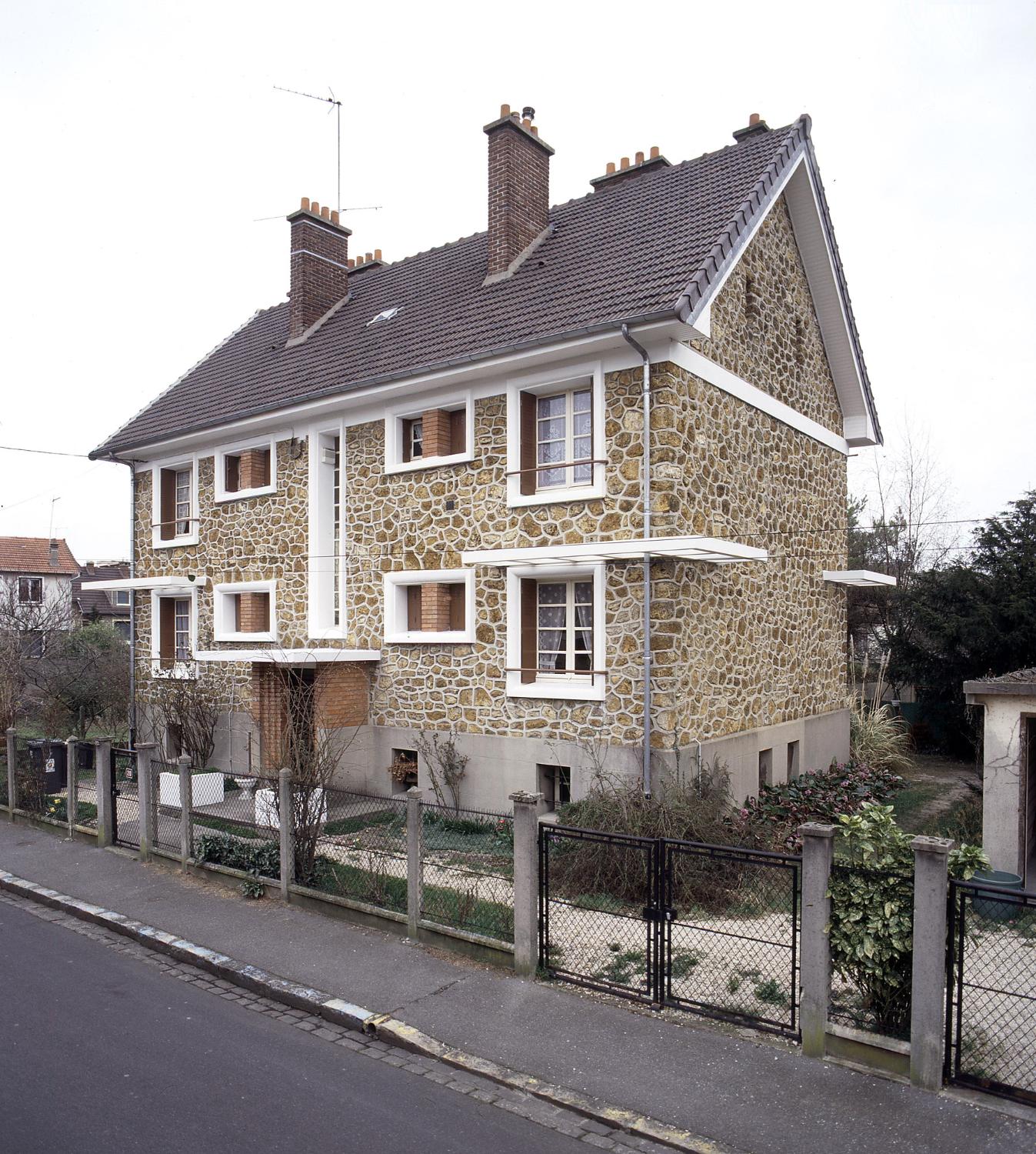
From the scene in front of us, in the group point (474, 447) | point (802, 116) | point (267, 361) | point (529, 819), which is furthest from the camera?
point (267, 361)

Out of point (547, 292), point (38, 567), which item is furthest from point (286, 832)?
point (38, 567)

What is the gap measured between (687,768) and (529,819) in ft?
16.5

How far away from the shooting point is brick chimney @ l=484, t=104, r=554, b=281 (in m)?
15.0

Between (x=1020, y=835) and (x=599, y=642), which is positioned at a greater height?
(x=599, y=642)

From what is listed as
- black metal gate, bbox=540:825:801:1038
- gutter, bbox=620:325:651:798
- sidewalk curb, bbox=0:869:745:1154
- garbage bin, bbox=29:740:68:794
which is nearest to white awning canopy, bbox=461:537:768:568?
gutter, bbox=620:325:651:798

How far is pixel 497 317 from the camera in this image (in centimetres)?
1364

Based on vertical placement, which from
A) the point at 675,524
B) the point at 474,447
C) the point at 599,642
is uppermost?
the point at 474,447

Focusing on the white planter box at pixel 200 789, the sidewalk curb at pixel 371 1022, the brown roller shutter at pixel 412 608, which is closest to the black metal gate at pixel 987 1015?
the sidewalk curb at pixel 371 1022

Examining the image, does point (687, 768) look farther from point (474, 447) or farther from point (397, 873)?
point (474, 447)

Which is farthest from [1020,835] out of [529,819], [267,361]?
[267,361]

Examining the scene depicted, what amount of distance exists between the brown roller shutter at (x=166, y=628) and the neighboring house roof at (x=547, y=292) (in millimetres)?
3305

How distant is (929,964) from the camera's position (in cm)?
529

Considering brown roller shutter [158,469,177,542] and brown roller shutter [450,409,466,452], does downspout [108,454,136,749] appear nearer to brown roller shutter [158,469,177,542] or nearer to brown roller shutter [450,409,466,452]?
brown roller shutter [158,469,177,542]

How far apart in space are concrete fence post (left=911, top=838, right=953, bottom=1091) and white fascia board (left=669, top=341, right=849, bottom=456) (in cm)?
761
